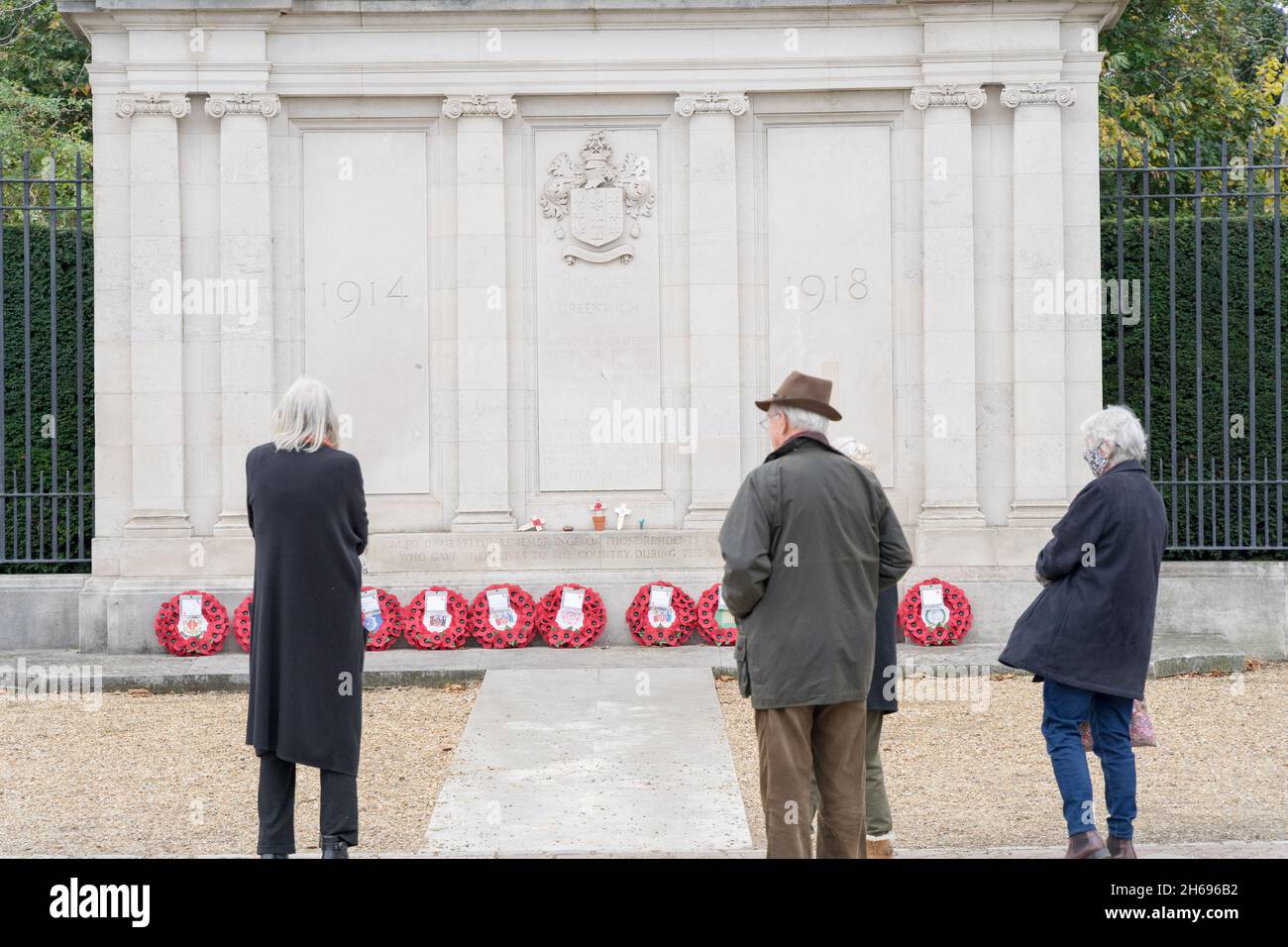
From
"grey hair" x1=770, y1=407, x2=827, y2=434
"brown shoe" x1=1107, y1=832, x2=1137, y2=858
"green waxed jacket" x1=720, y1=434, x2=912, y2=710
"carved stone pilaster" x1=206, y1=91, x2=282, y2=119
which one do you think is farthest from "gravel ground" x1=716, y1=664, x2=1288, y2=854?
"carved stone pilaster" x1=206, y1=91, x2=282, y2=119

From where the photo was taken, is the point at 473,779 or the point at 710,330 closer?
the point at 473,779

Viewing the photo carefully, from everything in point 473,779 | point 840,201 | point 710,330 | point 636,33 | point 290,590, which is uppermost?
point 636,33

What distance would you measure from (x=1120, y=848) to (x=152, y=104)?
9.51m

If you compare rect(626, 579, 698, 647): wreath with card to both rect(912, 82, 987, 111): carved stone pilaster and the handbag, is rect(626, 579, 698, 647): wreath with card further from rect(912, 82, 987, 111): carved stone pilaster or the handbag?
the handbag

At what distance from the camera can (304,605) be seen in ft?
19.9

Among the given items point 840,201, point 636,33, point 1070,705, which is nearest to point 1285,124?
point 840,201

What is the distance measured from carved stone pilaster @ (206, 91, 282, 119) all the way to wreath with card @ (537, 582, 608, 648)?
4.54m

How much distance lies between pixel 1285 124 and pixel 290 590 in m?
16.1

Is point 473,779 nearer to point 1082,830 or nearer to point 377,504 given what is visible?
point 1082,830

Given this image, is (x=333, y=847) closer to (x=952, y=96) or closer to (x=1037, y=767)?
(x=1037, y=767)

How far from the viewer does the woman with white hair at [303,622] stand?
6.02 m

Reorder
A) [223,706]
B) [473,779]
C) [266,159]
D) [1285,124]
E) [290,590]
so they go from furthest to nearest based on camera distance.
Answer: [1285,124]
[266,159]
[223,706]
[473,779]
[290,590]

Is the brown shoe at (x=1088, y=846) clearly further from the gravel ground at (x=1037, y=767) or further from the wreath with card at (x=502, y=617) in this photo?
the wreath with card at (x=502, y=617)

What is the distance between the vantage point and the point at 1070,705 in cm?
622
